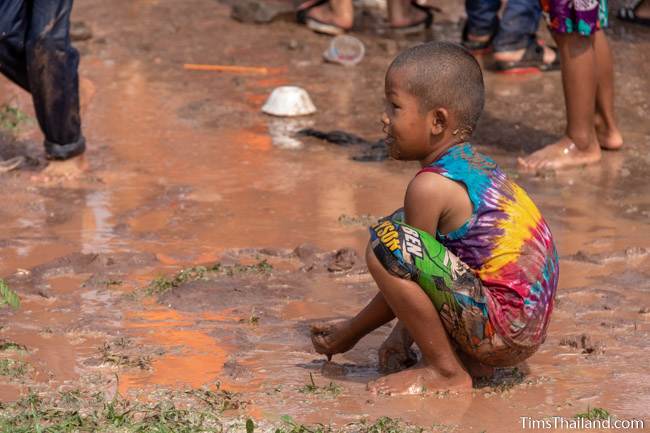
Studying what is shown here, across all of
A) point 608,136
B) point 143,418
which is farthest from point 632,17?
point 143,418

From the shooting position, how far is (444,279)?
317 centimetres

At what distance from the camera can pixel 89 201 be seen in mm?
5270

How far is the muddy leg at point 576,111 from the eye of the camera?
564cm

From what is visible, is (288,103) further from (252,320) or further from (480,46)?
(252,320)

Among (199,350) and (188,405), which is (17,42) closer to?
(199,350)

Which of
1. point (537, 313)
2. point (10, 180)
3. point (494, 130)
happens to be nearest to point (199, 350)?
point (537, 313)

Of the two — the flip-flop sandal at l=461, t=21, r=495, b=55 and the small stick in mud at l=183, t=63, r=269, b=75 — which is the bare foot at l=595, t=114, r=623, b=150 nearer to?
the flip-flop sandal at l=461, t=21, r=495, b=55

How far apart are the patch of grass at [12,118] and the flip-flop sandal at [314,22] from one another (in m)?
2.53

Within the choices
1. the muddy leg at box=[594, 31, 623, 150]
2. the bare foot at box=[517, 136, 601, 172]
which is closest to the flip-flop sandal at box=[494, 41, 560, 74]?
the muddy leg at box=[594, 31, 623, 150]

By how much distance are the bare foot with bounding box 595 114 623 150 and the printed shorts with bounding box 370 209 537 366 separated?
3036mm

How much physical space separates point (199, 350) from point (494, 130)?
10.8 feet

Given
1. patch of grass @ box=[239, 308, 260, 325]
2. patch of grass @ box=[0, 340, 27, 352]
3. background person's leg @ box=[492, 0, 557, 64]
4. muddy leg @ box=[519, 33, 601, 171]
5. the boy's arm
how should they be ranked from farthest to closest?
background person's leg @ box=[492, 0, 557, 64] < muddy leg @ box=[519, 33, 601, 171] < patch of grass @ box=[239, 308, 260, 325] < patch of grass @ box=[0, 340, 27, 352] < the boy's arm

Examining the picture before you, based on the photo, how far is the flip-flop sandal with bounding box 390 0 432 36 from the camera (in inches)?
330

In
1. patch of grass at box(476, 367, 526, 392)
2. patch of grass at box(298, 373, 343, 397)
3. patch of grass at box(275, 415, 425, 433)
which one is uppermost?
patch of grass at box(275, 415, 425, 433)
